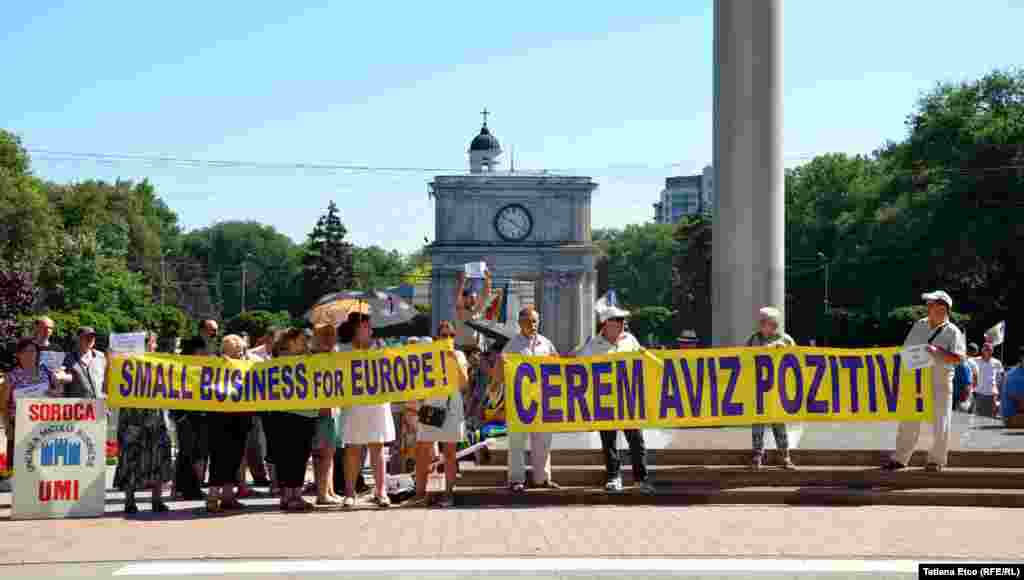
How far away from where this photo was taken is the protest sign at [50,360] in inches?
598

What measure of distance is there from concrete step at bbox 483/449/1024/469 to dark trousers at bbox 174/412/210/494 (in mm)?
3019

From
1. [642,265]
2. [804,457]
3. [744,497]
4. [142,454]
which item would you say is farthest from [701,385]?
[642,265]

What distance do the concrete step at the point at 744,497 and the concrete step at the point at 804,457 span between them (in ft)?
2.80

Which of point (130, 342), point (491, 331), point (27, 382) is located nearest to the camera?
point (27, 382)

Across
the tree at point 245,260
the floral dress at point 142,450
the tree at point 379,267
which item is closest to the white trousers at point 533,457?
the floral dress at point 142,450

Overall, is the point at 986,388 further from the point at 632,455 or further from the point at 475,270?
the point at 632,455

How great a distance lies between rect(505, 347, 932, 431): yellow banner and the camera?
580 inches

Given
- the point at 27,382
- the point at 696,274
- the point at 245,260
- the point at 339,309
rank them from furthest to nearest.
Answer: the point at 245,260, the point at 696,274, the point at 339,309, the point at 27,382

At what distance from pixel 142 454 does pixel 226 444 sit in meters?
0.81

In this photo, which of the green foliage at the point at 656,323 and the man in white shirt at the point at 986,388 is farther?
the green foliage at the point at 656,323

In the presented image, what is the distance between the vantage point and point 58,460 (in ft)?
46.6

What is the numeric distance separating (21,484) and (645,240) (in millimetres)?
161478

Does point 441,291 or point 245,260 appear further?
point 245,260

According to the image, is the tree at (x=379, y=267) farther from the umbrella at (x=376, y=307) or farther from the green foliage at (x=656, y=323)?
the umbrella at (x=376, y=307)
